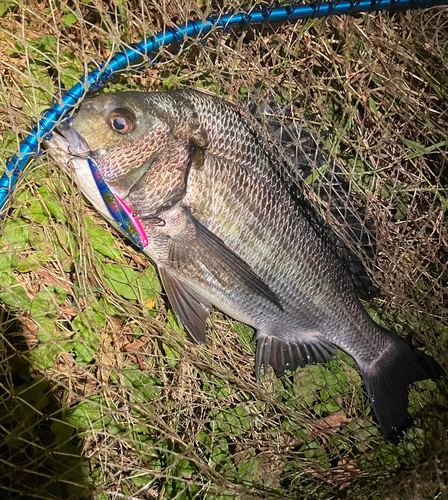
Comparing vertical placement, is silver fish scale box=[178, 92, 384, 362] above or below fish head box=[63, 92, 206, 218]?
below

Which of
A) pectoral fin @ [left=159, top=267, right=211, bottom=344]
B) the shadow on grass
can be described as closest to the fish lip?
pectoral fin @ [left=159, top=267, right=211, bottom=344]

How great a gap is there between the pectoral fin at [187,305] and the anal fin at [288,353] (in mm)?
460

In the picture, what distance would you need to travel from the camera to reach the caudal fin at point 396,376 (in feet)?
9.00

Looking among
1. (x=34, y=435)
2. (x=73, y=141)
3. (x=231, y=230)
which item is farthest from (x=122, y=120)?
(x=34, y=435)

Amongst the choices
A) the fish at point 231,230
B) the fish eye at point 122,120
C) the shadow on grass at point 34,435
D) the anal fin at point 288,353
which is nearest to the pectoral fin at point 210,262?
the fish at point 231,230

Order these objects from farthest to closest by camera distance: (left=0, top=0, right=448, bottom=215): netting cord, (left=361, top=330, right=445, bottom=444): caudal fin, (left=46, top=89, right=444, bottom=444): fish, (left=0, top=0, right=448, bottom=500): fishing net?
1. (left=361, top=330, right=445, bottom=444): caudal fin
2. (left=0, top=0, right=448, bottom=500): fishing net
3. (left=46, top=89, right=444, bottom=444): fish
4. (left=0, top=0, right=448, bottom=215): netting cord

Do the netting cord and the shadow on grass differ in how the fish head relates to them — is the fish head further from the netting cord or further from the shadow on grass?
the shadow on grass

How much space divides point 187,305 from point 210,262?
13.5 inches

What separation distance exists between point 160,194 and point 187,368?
1.16 metres

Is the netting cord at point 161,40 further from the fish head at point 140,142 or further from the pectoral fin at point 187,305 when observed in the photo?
the pectoral fin at point 187,305

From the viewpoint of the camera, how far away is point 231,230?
235 cm

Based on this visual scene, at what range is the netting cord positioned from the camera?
199 centimetres

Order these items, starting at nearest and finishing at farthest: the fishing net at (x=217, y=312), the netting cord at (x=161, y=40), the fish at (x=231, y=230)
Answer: the netting cord at (x=161, y=40), the fish at (x=231, y=230), the fishing net at (x=217, y=312)

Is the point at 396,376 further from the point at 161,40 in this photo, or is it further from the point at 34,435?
the point at 161,40
